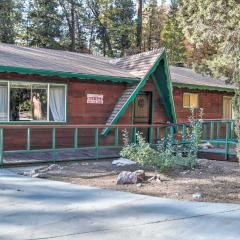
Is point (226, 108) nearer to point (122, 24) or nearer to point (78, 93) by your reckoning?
point (78, 93)

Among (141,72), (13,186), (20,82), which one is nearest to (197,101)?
(141,72)

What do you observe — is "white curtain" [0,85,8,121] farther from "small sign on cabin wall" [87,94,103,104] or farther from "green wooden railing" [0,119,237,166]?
"small sign on cabin wall" [87,94,103,104]

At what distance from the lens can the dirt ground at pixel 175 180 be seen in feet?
23.3

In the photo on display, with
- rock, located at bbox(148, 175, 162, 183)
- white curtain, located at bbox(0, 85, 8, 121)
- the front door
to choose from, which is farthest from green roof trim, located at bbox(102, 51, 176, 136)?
rock, located at bbox(148, 175, 162, 183)

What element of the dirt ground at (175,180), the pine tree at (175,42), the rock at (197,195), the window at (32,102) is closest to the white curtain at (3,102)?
the window at (32,102)

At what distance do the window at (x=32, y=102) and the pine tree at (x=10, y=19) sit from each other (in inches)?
854

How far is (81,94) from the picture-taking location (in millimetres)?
13344

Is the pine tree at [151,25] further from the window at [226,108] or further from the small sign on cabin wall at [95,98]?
the small sign on cabin wall at [95,98]

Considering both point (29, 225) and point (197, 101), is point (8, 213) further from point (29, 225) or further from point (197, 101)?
point (197, 101)

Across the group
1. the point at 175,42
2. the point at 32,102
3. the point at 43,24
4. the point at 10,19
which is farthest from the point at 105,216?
the point at 175,42

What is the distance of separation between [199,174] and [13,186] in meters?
4.14

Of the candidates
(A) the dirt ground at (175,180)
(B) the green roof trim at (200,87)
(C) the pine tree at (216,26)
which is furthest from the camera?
(B) the green roof trim at (200,87)

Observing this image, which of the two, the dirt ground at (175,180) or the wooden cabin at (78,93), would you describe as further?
the wooden cabin at (78,93)

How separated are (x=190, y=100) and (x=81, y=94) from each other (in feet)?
19.1
